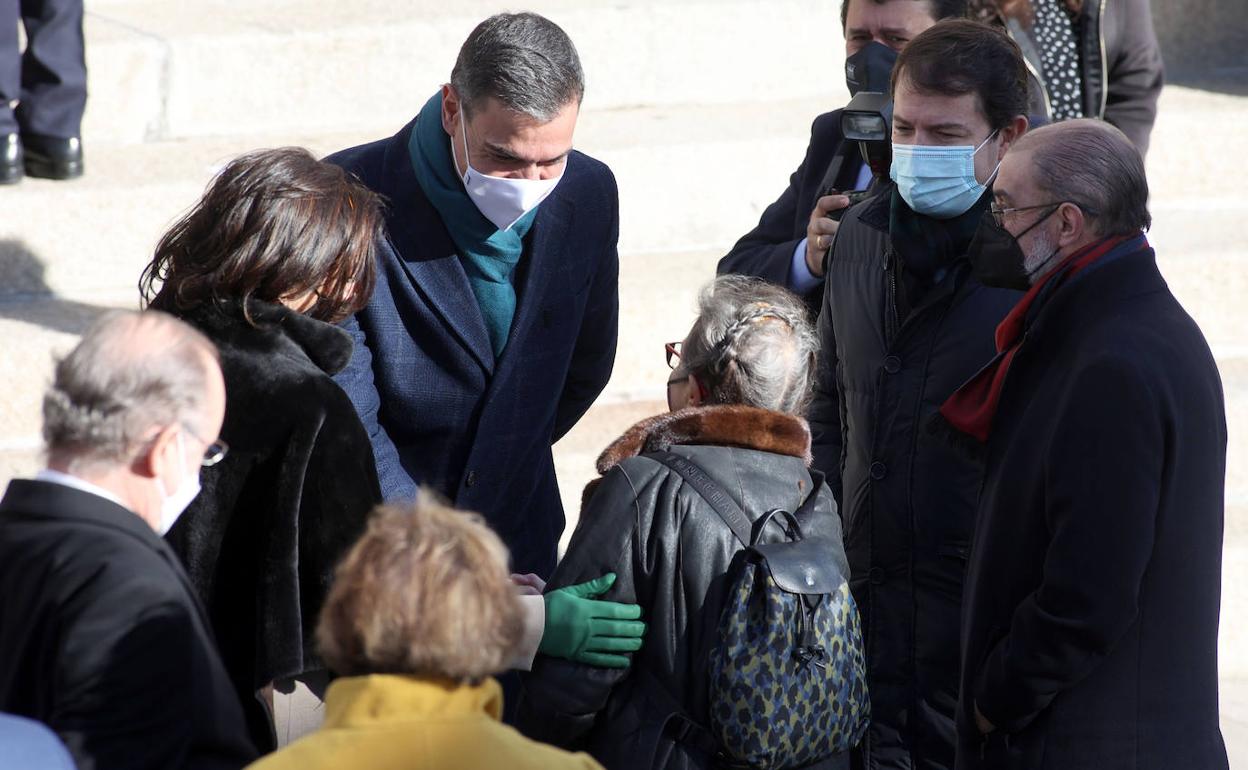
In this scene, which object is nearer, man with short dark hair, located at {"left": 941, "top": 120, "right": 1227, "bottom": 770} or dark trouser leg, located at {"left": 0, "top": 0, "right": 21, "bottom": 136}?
man with short dark hair, located at {"left": 941, "top": 120, "right": 1227, "bottom": 770}

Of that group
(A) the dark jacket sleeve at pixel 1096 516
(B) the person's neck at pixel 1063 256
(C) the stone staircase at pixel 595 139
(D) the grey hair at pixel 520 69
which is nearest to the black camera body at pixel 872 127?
(D) the grey hair at pixel 520 69

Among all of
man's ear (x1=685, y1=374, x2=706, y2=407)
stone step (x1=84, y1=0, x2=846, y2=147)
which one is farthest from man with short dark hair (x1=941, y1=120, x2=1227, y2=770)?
stone step (x1=84, y1=0, x2=846, y2=147)

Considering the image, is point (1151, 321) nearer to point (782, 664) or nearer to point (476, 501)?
point (782, 664)

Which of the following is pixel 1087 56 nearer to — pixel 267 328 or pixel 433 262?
pixel 433 262

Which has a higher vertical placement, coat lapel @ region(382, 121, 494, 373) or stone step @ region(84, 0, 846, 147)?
Result: coat lapel @ region(382, 121, 494, 373)

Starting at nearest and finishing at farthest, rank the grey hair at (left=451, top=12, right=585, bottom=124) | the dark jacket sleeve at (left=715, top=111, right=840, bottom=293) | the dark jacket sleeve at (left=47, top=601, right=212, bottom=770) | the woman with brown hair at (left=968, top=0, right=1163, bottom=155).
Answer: the dark jacket sleeve at (left=47, top=601, right=212, bottom=770) < the grey hair at (left=451, top=12, right=585, bottom=124) < the dark jacket sleeve at (left=715, top=111, right=840, bottom=293) < the woman with brown hair at (left=968, top=0, right=1163, bottom=155)

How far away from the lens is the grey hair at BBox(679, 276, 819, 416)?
8.44 ft

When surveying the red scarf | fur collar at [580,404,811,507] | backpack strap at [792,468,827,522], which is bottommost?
backpack strap at [792,468,827,522]

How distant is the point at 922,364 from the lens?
294 centimetres

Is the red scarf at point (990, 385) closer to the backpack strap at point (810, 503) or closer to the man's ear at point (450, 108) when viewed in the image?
the backpack strap at point (810, 503)

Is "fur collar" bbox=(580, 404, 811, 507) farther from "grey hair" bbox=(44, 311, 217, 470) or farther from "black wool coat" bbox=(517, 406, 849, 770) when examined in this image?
"grey hair" bbox=(44, 311, 217, 470)

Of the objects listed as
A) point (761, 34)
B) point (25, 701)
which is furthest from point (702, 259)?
point (25, 701)

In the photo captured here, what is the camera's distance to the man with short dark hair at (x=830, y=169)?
3.52m

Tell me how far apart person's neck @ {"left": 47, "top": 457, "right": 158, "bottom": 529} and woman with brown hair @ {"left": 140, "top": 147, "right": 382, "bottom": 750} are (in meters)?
0.42
